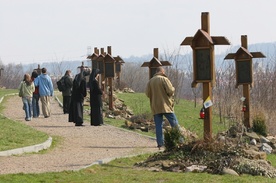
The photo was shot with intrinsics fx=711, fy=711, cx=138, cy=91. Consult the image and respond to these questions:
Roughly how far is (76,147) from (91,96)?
519 centimetres

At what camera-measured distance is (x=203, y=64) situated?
50.4ft

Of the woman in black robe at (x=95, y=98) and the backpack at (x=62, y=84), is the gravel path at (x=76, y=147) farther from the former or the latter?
the backpack at (x=62, y=84)

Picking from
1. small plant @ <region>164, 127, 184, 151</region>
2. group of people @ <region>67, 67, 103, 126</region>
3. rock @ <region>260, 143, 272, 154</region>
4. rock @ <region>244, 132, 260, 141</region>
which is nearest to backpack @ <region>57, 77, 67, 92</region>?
group of people @ <region>67, 67, 103, 126</region>

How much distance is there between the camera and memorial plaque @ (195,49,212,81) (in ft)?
50.0

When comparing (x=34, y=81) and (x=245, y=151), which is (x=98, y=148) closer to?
(x=245, y=151)

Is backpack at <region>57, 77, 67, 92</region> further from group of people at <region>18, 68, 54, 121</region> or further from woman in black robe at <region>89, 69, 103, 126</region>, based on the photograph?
woman in black robe at <region>89, 69, 103, 126</region>

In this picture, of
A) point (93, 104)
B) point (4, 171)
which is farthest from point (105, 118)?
point (4, 171)

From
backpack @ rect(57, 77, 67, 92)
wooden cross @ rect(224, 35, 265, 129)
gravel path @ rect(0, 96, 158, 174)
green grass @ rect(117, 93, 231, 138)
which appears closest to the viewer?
gravel path @ rect(0, 96, 158, 174)

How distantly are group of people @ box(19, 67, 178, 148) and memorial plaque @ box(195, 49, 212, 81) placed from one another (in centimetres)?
92

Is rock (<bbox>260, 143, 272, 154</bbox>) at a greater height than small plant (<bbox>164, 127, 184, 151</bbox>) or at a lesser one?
lesser

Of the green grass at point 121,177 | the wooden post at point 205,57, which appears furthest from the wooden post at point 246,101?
the green grass at point 121,177

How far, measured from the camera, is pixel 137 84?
90.2 m

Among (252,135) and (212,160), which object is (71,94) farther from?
(212,160)

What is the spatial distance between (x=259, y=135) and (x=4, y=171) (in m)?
10.5
